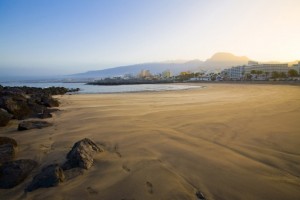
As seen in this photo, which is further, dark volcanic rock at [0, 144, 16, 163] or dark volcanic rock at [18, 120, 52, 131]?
dark volcanic rock at [18, 120, 52, 131]

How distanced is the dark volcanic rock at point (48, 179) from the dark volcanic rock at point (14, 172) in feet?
0.94

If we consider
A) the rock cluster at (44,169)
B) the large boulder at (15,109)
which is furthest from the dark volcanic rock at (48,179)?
the large boulder at (15,109)

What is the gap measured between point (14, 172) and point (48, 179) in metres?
0.67

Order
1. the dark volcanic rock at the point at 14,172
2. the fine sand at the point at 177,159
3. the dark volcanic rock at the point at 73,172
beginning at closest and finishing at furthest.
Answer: the fine sand at the point at 177,159 → the dark volcanic rock at the point at 14,172 → the dark volcanic rock at the point at 73,172

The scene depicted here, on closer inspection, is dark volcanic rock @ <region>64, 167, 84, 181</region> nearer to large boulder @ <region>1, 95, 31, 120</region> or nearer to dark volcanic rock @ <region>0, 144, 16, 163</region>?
dark volcanic rock @ <region>0, 144, 16, 163</region>

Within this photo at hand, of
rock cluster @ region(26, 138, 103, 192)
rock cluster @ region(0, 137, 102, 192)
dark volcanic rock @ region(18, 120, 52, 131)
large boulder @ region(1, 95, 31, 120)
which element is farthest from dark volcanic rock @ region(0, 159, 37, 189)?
large boulder @ region(1, 95, 31, 120)

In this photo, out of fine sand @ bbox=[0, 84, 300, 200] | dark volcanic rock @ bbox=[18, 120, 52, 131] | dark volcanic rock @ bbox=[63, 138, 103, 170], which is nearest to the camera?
fine sand @ bbox=[0, 84, 300, 200]

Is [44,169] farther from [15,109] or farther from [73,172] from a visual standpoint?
[15,109]

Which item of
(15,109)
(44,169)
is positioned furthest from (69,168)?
(15,109)

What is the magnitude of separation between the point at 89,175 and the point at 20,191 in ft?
3.18

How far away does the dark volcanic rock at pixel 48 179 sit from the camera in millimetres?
3275

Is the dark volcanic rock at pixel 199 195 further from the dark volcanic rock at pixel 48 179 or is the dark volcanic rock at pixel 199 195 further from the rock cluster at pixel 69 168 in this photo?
the dark volcanic rock at pixel 48 179

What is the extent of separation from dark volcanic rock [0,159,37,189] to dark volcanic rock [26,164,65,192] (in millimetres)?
286

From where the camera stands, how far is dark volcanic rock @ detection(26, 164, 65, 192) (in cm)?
328
